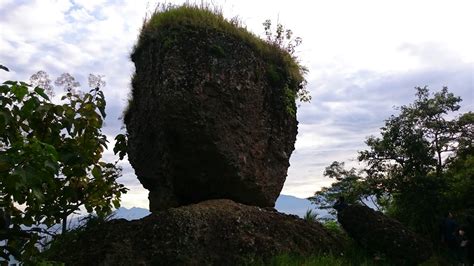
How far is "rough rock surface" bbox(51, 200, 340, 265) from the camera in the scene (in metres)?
7.54

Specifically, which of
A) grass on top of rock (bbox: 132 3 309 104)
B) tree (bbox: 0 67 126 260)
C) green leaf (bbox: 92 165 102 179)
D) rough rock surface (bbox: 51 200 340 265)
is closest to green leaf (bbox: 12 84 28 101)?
tree (bbox: 0 67 126 260)

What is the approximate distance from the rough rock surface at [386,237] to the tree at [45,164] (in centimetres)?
493

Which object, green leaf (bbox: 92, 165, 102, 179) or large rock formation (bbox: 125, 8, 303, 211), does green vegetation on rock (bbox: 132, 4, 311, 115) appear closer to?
large rock formation (bbox: 125, 8, 303, 211)

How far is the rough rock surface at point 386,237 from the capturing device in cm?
929

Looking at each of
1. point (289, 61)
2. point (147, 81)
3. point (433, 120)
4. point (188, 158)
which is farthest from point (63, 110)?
point (433, 120)

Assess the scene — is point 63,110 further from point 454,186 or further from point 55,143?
point 454,186

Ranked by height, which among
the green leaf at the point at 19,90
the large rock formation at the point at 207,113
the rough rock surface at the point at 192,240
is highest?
the large rock formation at the point at 207,113

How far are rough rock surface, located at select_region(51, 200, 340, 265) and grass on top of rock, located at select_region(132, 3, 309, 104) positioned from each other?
12.6 ft

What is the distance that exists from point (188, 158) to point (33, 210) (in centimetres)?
510

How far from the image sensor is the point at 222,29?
10.6m

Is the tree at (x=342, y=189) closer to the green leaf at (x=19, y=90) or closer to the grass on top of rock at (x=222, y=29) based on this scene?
the grass on top of rock at (x=222, y=29)

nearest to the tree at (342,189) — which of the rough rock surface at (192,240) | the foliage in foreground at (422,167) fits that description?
the foliage in foreground at (422,167)

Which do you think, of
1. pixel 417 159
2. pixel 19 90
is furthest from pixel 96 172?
pixel 417 159

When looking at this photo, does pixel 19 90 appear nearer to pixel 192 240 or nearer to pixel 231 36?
pixel 192 240
